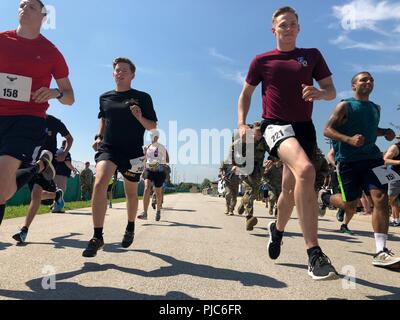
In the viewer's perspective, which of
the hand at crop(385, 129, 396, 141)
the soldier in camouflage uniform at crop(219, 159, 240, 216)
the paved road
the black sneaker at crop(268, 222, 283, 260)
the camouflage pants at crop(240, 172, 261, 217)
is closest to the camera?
the paved road

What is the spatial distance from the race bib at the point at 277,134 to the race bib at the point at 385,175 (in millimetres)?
1596

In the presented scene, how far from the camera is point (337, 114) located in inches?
199

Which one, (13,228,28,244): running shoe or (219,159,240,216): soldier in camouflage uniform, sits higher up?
(219,159,240,216): soldier in camouflage uniform

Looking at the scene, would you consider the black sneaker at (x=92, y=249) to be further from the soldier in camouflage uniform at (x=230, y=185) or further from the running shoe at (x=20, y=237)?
the soldier in camouflage uniform at (x=230, y=185)

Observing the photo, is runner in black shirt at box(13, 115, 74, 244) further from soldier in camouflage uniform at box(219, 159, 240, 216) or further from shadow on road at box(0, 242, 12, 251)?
soldier in camouflage uniform at box(219, 159, 240, 216)

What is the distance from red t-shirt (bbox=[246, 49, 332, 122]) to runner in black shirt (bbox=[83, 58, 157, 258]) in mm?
1546

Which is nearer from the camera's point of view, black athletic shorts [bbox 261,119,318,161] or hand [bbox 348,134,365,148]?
black athletic shorts [bbox 261,119,318,161]

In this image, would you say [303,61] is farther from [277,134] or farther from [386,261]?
[386,261]

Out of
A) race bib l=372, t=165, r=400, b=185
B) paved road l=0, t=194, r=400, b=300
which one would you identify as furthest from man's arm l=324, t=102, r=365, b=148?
paved road l=0, t=194, r=400, b=300

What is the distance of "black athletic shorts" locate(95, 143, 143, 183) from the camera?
15.8 feet

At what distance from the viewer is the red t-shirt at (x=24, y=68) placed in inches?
140

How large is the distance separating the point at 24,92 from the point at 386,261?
13.0 ft

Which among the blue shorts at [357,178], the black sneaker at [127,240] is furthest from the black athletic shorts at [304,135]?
the black sneaker at [127,240]
